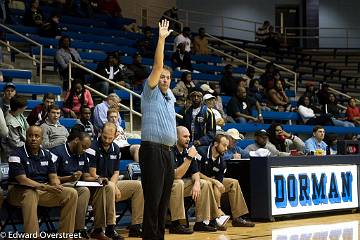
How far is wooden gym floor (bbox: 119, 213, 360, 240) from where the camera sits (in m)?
7.92

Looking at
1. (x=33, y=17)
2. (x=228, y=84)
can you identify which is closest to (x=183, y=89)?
(x=228, y=84)

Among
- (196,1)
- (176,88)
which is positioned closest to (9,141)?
(176,88)

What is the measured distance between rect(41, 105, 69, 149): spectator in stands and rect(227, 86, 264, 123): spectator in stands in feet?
18.3

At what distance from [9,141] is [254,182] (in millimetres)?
3330

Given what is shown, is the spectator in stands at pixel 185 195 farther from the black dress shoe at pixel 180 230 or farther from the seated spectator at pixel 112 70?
the seated spectator at pixel 112 70

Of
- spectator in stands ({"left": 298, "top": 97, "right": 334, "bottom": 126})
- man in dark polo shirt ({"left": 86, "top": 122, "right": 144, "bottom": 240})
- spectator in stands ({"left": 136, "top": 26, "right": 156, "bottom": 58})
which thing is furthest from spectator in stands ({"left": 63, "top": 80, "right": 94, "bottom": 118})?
spectator in stands ({"left": 298, "top": 97, "right": 334, "bottom": 126})

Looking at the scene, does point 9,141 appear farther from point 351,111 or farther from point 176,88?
point 351,111

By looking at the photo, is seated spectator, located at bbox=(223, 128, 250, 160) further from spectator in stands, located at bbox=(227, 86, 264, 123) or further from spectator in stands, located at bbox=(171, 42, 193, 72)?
spectator in stands, located at bbox=(171, 42, 193, 72)

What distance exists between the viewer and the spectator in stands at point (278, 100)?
54.2ft

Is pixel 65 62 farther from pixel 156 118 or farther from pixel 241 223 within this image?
pixel 156 118

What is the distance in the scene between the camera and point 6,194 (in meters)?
7.34

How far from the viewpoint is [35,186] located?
7129 mm

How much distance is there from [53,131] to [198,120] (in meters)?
2.16

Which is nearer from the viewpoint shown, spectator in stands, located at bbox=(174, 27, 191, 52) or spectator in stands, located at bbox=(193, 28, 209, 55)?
spectator in stands, located at bbox=(174, 27, 191, 52)
